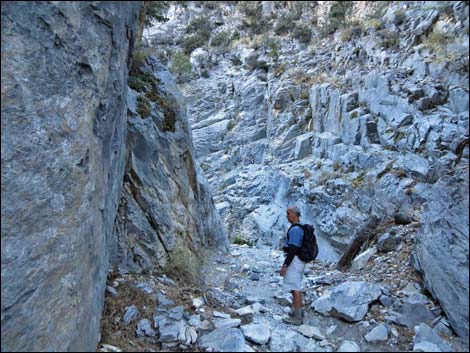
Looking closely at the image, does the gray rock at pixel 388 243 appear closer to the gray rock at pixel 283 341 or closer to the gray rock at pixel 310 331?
the gray rock at pixel 310 331

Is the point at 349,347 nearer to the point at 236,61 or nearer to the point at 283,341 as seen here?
the point at 283,341

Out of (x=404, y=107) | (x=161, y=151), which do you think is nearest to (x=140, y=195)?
(x=161, y=151)


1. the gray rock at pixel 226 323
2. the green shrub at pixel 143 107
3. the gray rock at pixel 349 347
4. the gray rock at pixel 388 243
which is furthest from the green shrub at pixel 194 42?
the gray rock at pixel 349 347

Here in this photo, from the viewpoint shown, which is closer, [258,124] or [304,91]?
[304,91]

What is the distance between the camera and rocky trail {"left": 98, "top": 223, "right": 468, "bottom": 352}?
4012 millimetres

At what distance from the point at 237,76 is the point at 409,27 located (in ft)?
40.8

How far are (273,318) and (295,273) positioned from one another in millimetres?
697

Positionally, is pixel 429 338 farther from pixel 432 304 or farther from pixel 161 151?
pixel 161 151

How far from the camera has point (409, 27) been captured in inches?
631

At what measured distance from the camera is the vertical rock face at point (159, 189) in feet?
20.2

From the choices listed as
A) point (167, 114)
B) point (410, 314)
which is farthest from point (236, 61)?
point (410, 314)

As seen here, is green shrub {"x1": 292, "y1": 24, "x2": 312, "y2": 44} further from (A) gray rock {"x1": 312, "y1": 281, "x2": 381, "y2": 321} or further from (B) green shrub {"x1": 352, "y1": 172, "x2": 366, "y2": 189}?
(A) gray rock {"x1": 312, "y1": 281, "x2": 381, "y2": 321}

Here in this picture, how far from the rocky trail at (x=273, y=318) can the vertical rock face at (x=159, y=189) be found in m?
0.61

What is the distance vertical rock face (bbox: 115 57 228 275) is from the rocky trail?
0.61m
